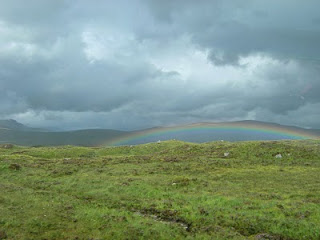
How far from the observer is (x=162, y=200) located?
3375 cm

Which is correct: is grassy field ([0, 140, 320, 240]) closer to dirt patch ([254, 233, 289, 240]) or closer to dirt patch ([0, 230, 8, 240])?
dirt patch ([0, 230, 8, 240])

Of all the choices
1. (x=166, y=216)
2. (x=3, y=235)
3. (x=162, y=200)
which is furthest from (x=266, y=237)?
(x=3, y=235)

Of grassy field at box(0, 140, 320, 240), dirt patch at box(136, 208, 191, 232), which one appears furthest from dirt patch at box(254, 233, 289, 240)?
dirt patch at box(136, 208, 191, 232)

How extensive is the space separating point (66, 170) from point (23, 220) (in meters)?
25.0

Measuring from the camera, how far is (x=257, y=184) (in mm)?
40844

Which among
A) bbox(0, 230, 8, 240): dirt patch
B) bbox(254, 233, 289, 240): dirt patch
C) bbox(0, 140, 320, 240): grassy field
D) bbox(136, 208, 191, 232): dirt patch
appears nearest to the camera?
bbox(254, 233, 289, 240): dirt patch

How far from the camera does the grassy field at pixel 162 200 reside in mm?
25344

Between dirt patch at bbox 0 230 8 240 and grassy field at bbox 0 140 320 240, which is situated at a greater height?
grassy field at bbox 0 140 320 240

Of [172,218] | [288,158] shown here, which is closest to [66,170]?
[172,218]

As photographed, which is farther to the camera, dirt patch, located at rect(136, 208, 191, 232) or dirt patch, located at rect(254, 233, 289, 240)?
dirt patch, located at rect(136, 208, 191, 232)

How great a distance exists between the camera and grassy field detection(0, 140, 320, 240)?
25.3 m

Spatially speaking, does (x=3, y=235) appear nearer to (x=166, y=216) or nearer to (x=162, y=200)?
(x=166, y=216)

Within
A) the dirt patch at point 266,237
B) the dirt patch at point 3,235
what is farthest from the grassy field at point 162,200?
the dirt patch at point 266,237

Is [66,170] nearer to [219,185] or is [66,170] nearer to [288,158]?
[219,185]
